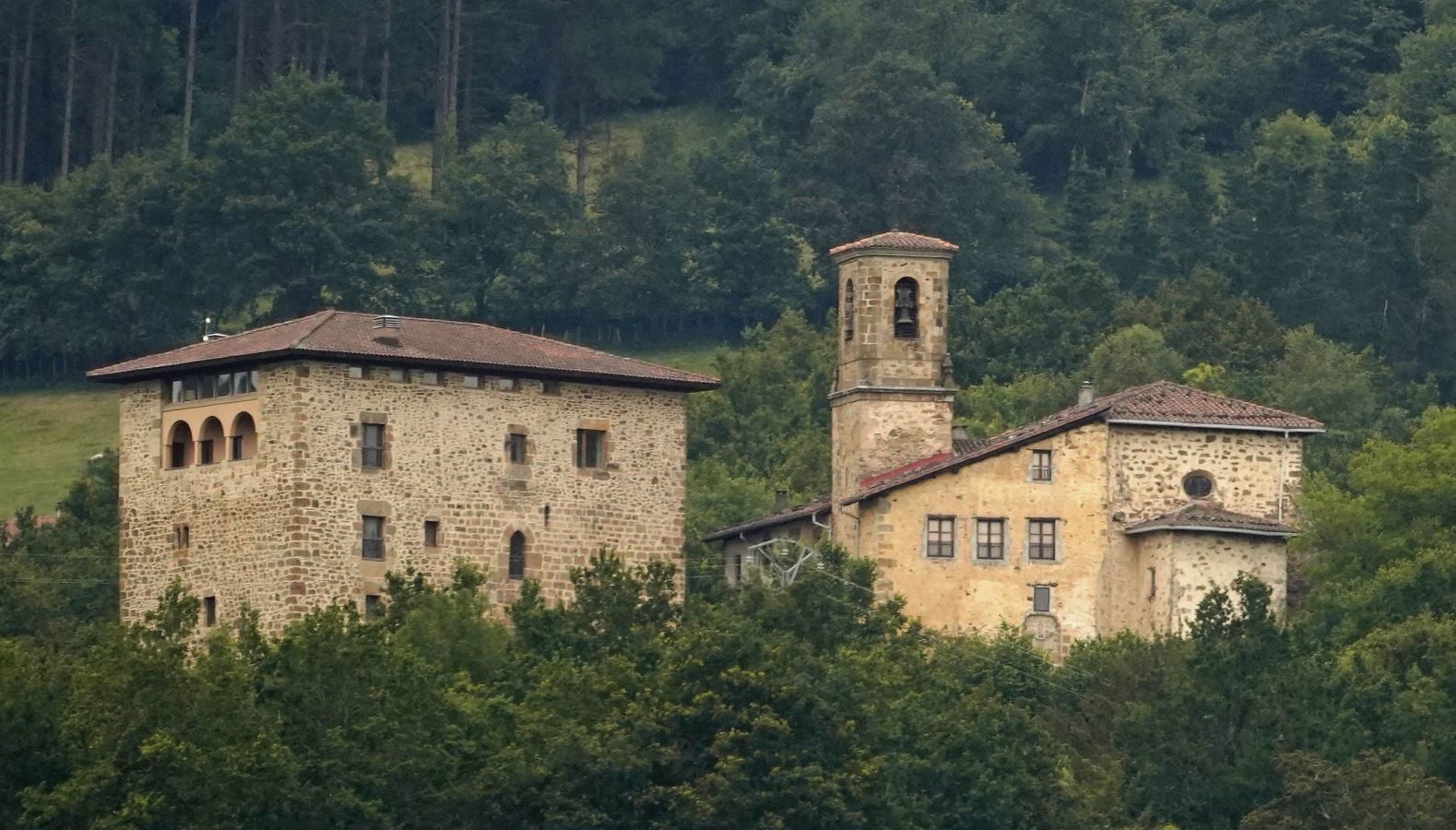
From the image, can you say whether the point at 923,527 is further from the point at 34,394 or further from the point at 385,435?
the point at 34,394

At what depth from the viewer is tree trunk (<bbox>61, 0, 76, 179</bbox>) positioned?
459 ft

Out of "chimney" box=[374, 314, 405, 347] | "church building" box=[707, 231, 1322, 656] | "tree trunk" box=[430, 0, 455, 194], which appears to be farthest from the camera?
"tree trunk" box=[430, 0, 455, 194]

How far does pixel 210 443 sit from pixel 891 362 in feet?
45.7

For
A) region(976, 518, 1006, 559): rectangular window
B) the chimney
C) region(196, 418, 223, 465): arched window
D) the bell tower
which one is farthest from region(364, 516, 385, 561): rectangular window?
region(976, 518, 1006, 559): rectangular window

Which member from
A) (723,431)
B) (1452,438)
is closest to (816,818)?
(1452,438)

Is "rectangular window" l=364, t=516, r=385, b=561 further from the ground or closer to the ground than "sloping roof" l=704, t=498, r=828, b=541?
closer to the ground

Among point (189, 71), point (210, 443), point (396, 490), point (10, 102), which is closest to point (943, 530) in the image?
point (396, 490)

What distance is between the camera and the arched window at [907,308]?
90.5m

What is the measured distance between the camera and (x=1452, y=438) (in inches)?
3597

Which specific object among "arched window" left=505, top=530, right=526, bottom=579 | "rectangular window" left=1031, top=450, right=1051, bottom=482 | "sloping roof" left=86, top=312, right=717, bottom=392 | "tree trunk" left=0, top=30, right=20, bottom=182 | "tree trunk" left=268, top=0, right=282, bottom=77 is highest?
"tree trunk" left=268, top=0, right=282, bottom=77

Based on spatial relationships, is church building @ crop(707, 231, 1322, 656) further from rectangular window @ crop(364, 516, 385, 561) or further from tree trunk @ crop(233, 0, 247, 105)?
tree trunk @ crop(233, 0, 247, 105)

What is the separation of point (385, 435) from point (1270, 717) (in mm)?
17209

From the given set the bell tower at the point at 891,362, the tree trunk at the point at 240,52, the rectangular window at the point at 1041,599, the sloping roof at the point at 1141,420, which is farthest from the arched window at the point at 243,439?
the tree trunk at the point at 240,52

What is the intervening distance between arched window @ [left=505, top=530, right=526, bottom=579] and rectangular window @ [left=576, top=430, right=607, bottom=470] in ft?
6.31
